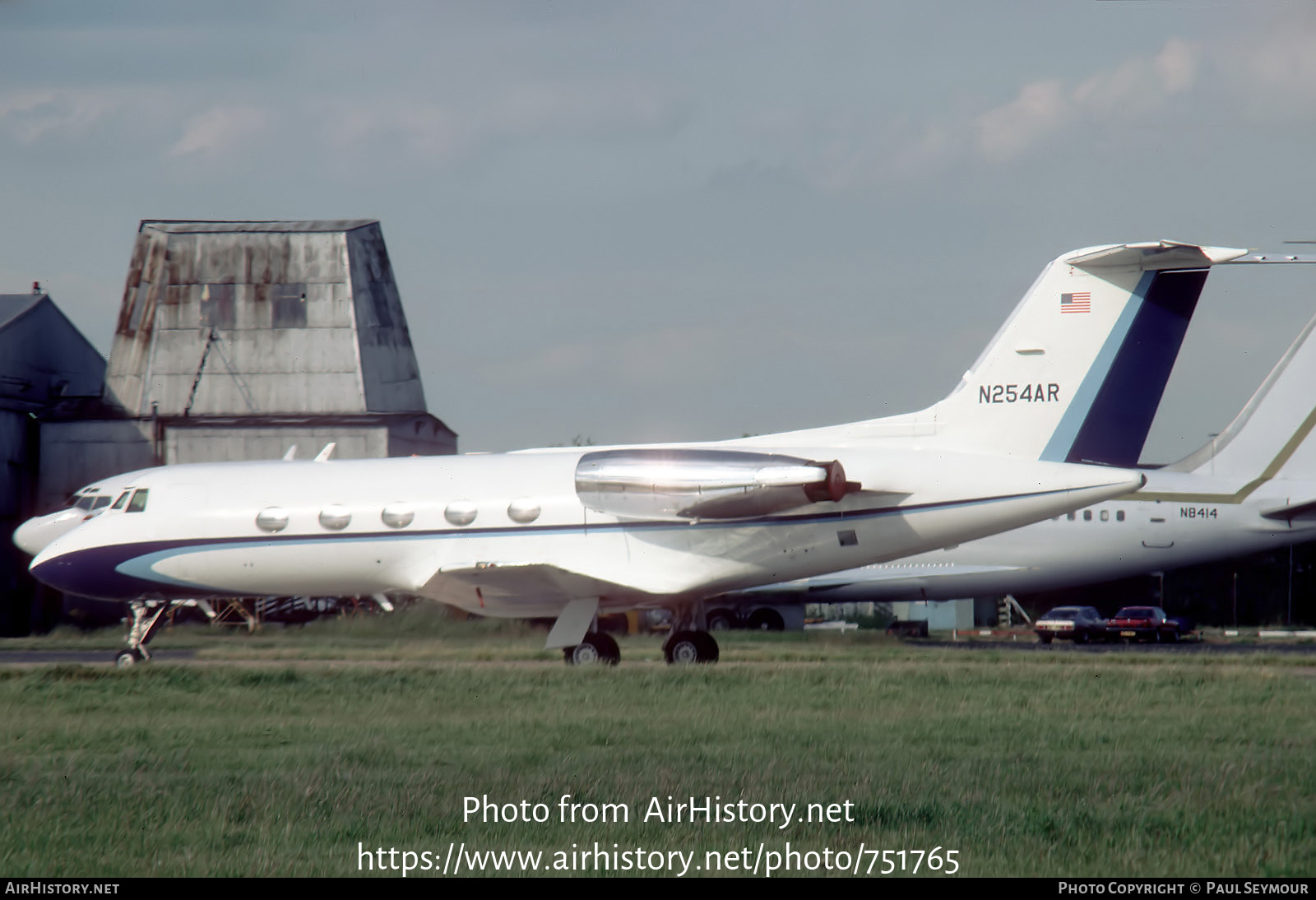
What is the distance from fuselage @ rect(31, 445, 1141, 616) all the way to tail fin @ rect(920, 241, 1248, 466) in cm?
56

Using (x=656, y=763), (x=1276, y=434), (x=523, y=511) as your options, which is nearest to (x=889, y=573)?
(x=1276, y=434)

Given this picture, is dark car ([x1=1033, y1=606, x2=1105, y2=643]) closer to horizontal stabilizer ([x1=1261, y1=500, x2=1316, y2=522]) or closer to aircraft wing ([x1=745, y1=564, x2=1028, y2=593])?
aircraft wing ([x1=745, y1=564, x2=1028, y2=593])

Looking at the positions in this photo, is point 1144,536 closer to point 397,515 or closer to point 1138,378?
point 1138,378

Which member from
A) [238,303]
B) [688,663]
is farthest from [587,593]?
[238,303]

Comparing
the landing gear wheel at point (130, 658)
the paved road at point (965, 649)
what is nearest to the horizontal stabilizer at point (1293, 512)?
the paved road at point (965, 649)

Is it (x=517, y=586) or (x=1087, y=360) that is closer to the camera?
(x=1087, y=360)

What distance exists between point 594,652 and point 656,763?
10.3m

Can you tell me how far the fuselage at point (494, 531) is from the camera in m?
18.0

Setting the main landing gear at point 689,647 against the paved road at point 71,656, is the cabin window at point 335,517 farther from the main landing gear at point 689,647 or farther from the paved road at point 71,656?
the main landing gear at point 689,647

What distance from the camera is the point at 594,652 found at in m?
19.7

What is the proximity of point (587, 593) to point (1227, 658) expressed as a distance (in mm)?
11572

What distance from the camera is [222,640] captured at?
26922 mm

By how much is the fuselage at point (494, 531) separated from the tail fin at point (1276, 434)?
14664mm
